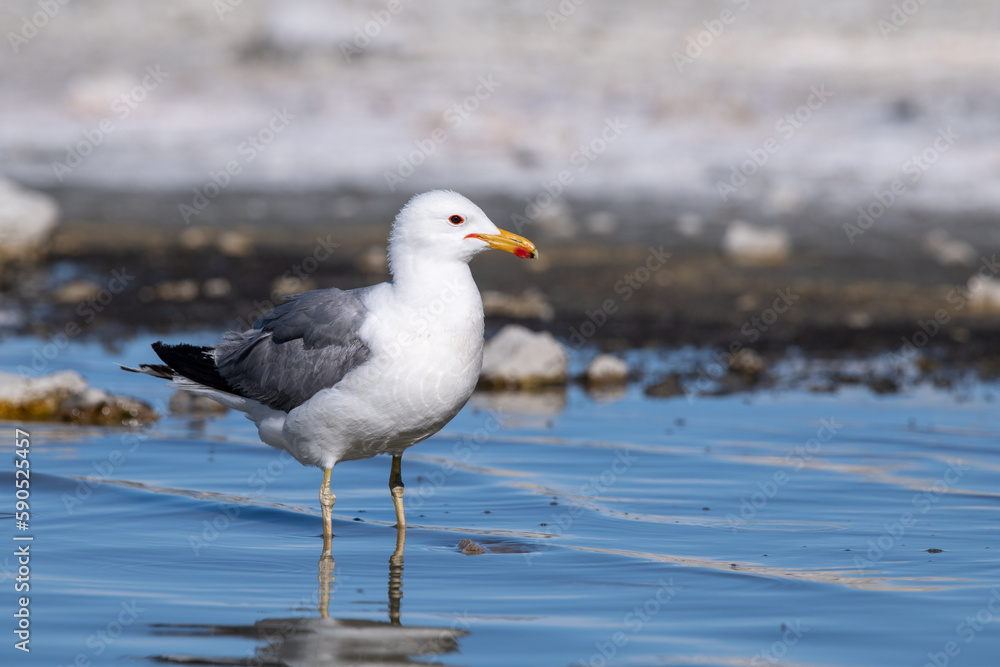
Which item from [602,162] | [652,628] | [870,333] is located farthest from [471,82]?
[652,628]

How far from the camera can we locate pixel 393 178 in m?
22.9

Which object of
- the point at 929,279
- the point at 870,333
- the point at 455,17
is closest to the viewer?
the point at 870,333

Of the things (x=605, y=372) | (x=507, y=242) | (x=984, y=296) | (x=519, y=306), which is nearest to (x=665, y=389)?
(x=605, y=372)

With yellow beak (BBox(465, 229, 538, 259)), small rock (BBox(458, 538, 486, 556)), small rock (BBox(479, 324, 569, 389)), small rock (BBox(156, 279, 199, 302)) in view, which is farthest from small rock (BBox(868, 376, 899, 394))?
small rock (BBox(156, 279, 199, 302))

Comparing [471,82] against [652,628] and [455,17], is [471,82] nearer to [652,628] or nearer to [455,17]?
[455,17]

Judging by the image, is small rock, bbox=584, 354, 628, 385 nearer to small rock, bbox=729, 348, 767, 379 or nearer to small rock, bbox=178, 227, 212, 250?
small rock, bbox=729, 348, 767, 379

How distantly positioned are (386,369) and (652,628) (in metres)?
1.77

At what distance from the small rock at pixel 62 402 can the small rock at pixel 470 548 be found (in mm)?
3362

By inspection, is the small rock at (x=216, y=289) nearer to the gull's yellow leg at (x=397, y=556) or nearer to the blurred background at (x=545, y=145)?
the blurred background at (x=545, y=145)

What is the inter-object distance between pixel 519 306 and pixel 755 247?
3.78 metres

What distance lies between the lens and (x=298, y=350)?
6297 mm

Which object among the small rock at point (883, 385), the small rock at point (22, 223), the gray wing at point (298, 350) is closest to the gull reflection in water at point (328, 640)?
the gray wing at point (298, 350)

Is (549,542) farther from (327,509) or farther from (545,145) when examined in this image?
(545,145)

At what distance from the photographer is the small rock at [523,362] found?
9.80 meters
